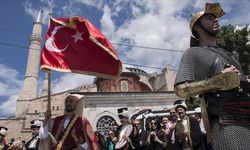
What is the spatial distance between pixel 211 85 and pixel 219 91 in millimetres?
101

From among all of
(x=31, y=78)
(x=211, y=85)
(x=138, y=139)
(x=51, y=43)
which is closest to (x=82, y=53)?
(x=51, y=43)

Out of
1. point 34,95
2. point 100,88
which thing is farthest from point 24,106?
point 100,88

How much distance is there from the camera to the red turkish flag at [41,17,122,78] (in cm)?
512

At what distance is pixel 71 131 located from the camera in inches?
189

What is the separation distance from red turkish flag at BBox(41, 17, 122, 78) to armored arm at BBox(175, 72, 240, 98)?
281cm

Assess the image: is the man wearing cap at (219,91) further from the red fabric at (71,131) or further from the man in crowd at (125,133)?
the man in crowd at (125,133)

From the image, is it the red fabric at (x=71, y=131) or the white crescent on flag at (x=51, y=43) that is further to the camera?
the white crescent on flag at (x=51, y=43)

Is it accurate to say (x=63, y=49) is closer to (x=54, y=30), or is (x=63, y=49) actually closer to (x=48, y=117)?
(x=54, y=30)

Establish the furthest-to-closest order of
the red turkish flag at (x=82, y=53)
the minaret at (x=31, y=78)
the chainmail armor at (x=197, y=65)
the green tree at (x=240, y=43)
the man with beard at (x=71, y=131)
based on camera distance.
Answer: the minaret at (x=31, y=78) → the green tree at (x=240, y=43) → the red turkish flag at (x=82, y=53) → the man with beard at (x=71, y=131) → the chainmail armor at (x=197, y=65)

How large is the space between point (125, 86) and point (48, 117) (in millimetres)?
27052

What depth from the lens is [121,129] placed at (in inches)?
277

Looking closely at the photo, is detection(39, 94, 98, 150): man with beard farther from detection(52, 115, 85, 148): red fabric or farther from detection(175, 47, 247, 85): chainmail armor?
detection(175, 47, 247, 85): chainmail armor

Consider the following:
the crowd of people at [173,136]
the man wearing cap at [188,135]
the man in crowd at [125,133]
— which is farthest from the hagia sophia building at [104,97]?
the man wearing cap at [188,135]

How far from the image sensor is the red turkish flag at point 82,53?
16.8 ft
